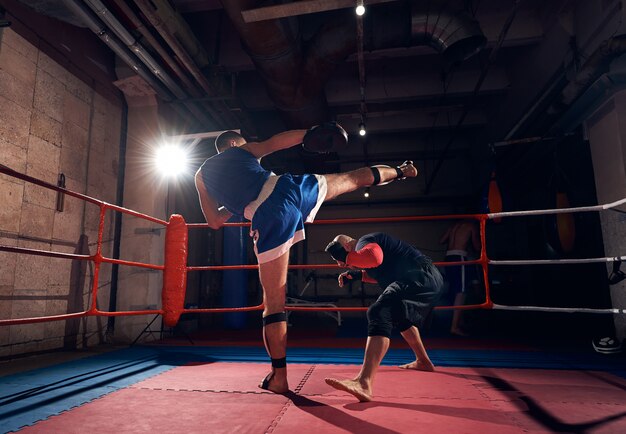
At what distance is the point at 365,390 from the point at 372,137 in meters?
8.00

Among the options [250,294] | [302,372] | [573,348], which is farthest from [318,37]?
[250,294]

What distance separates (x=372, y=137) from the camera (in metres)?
9.23

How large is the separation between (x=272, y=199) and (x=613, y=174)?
13.6ft

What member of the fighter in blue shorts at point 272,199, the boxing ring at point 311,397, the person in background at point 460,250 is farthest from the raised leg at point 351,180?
the person in background at point 460,250

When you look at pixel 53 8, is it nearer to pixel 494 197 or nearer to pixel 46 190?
pixel 46 190

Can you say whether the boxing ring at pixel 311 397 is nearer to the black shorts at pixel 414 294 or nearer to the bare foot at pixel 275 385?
the bare foot at pixel 275 385

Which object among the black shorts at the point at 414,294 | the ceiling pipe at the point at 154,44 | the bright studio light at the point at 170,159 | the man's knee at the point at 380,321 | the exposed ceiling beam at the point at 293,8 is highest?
the ceiling pipe at the point at 154,44

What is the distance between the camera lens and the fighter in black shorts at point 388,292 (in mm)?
1945

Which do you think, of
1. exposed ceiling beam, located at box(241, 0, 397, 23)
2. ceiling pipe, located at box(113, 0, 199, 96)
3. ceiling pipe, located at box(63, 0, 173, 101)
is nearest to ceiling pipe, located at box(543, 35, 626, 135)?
exposed ceiling beam, located at box(241, 0, 397, 23)

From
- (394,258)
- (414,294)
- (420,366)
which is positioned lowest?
(420,366)

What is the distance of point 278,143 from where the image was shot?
7.47 ft

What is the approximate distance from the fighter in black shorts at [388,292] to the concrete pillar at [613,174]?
2867 millimetres

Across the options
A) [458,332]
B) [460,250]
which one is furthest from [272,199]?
[460,250]

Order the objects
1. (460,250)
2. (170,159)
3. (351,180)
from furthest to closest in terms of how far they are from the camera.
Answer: (460,250)
(170,159)
(351,180)
